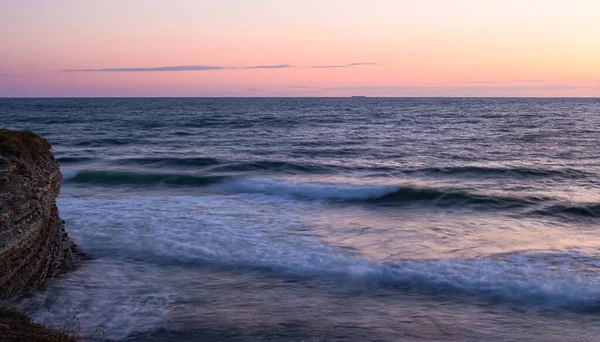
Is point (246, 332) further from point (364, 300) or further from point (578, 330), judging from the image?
point (578, 330)

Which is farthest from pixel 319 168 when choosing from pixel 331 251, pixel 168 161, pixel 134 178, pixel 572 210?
pixel 331 251

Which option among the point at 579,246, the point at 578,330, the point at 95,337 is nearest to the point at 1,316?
the point at 95,337

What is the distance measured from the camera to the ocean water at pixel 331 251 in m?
7.48

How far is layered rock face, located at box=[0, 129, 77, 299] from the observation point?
7.51 meters

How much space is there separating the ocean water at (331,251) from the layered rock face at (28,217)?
396 millimetres

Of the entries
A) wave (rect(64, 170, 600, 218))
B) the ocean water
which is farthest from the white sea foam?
the ocean water

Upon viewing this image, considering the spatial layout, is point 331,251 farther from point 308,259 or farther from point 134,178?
point 134,178

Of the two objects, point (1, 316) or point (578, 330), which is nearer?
point (1, 316)

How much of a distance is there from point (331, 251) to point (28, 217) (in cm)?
591

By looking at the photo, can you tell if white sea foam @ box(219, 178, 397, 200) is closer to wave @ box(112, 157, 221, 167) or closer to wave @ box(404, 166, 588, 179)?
wave @ box(404, 166, 588, 179)

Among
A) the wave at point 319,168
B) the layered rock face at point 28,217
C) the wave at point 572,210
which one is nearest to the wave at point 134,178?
the wave at point 319,168

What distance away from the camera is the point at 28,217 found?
803 centimetres

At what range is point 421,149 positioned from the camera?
30562 millimetres

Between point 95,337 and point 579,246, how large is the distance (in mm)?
10296
